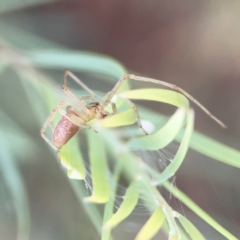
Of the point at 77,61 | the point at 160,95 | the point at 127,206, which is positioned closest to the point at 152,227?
the point at 127,206

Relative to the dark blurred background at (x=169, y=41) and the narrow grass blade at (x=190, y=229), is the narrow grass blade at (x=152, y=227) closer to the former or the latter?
the narrow grass blade at (x=190, y=229)

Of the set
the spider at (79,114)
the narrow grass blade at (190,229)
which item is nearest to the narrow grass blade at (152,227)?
the narrow grass blade at (190,229)

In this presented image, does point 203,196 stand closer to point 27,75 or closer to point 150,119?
point 150,119

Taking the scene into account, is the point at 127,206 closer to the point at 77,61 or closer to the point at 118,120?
the point at 118,120

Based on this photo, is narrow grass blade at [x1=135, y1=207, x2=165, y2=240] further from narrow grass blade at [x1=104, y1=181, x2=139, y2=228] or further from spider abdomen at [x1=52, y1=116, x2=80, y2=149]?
spider abdomen at [x1=52, y1=116, x2=80, y2=149]

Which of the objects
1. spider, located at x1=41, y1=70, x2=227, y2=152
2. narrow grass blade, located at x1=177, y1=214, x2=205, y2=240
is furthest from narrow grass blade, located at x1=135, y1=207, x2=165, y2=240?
spider, located at x1=41, y1=70, x2=227, y2=152

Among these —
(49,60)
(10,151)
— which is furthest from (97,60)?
(10,151)
